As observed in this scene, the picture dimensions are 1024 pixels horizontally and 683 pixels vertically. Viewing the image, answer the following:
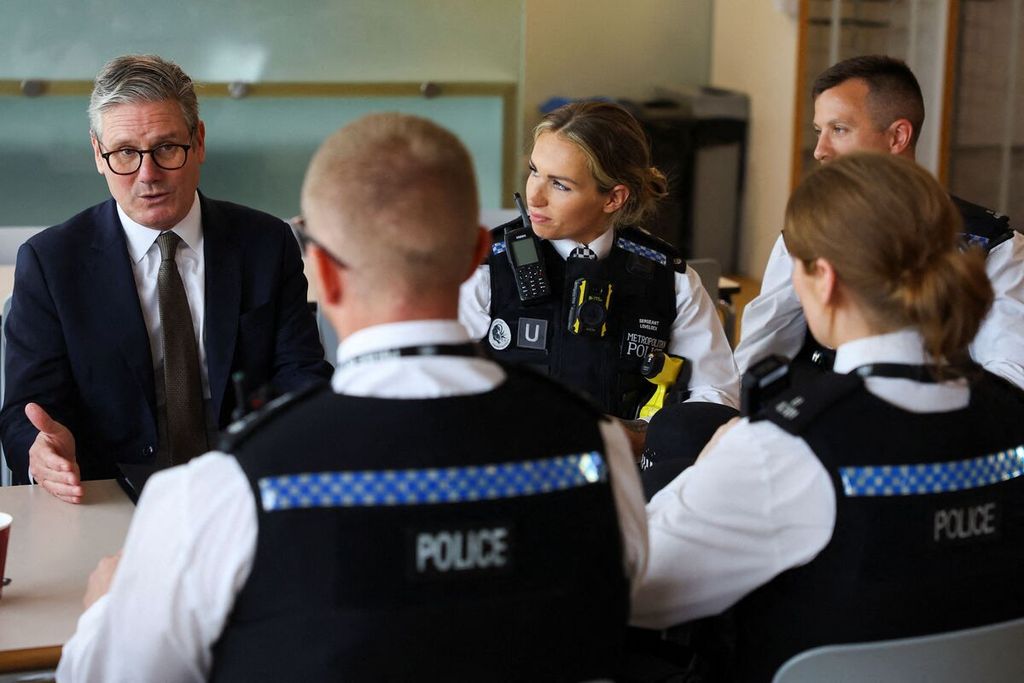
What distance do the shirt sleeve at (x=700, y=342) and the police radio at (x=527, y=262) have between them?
316 millimetres

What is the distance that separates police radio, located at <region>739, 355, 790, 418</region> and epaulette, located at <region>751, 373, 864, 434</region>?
0.03 m

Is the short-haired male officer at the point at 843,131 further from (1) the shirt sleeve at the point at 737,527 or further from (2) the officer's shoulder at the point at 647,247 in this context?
(1) the shirt sleeve at the point at 737,527

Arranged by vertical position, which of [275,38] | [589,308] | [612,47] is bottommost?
[589,308]

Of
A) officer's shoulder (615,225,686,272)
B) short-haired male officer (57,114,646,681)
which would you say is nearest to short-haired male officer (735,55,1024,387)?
officer's shoulder (615,225,686,272)

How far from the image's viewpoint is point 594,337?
103 inches

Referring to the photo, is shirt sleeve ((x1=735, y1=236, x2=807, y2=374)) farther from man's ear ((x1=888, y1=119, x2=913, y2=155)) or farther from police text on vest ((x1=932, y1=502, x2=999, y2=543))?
police text on vest ((x1=932, y1=502, x2=999, y2=543))

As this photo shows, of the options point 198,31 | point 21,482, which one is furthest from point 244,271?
point 198,31

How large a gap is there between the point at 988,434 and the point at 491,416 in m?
0.67

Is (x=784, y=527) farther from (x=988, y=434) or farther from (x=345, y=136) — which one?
(x=345, y=136)

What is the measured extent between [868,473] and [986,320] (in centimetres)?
108

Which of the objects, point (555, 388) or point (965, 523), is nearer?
point (555, 388)

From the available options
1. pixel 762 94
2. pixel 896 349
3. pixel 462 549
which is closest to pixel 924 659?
pixel 896 349

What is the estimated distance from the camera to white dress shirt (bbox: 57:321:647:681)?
3.90 feet

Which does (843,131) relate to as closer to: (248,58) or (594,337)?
(594,337)
